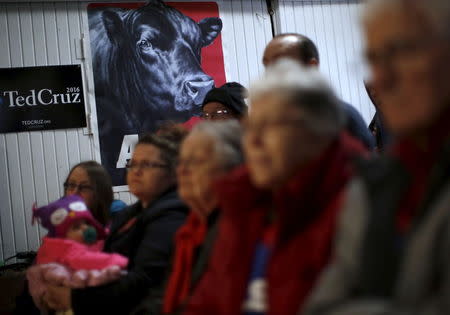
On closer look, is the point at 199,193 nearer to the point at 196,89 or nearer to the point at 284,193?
the point at 284,193

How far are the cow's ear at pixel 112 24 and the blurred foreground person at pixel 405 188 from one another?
4.13m

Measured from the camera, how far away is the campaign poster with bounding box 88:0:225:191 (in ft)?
16.4

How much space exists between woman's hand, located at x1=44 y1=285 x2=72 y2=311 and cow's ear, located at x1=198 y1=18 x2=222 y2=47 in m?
3.13

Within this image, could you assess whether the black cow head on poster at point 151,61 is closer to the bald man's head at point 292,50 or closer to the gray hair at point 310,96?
the bald man's head at point 292,50

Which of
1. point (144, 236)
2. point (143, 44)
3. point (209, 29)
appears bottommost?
point (144, 236)

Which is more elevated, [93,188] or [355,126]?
[355,126]

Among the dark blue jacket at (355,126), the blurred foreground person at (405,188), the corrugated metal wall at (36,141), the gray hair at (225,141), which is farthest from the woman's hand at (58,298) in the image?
the corrugated metal wall at (36,141)

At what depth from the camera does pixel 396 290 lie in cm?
103

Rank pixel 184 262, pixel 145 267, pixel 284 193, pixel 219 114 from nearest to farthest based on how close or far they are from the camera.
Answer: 1. pixel 284 193
2. pixel 184 262
3. pixel 145 267
4. pixel 219 114

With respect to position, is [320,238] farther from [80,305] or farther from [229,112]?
[229,112]

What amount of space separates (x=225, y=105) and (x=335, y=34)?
241cm

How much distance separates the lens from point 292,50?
7.90 feet

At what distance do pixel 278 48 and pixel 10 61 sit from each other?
3125 mm

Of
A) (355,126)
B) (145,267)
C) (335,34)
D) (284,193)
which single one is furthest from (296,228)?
(335,34)
